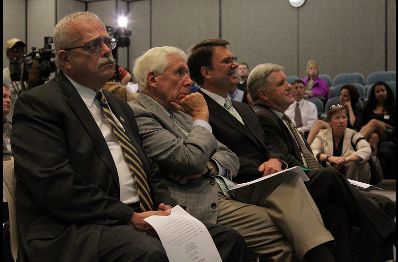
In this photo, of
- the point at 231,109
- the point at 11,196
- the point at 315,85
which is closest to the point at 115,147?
the point at 11,196

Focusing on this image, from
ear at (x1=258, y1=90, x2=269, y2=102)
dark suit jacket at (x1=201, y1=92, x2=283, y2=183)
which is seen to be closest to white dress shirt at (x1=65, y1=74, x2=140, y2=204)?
dark suit jacket at (x1=201, y1=92, x2=283, y2=183)

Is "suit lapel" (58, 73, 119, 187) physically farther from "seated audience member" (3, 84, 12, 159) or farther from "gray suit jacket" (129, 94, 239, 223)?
"seated audience member" (3, 84, 12, 159)

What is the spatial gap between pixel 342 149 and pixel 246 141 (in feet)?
4.52

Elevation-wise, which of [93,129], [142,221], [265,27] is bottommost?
[142,221]

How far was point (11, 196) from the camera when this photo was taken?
5.03 ft

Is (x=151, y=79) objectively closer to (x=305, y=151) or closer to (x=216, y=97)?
(x=216, y=97)

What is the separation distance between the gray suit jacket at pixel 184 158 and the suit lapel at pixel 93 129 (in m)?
0.28

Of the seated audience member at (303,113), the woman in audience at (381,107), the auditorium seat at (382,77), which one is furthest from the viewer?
the auditorium seat at (382,77)

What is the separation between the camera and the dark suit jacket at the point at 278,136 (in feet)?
8.34

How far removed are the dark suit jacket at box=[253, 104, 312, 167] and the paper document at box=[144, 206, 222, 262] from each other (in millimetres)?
1092

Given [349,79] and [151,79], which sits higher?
[349,79]

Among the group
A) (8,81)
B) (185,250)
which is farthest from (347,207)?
(8,81)

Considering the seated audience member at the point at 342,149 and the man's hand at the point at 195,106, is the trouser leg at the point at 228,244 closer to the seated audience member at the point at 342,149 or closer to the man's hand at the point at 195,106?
the man's hand at the point at 195,106

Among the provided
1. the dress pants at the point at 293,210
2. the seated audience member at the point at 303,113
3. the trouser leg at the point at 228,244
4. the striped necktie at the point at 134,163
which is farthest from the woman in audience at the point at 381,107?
the striped necktie at the point at 134,163
